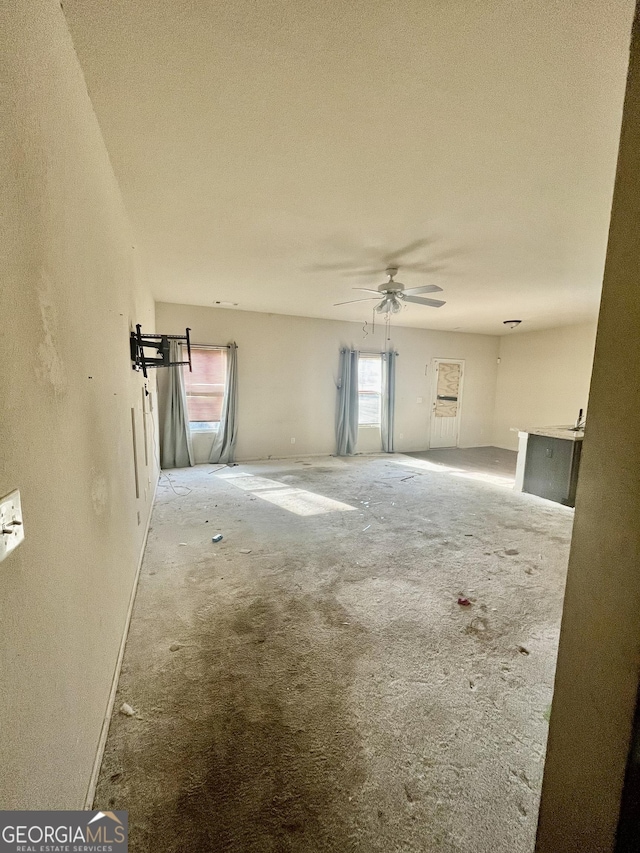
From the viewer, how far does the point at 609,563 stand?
0.62 metres

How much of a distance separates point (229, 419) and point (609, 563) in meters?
5.63

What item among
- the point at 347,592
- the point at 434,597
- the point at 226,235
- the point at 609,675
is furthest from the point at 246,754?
the point at 226,235

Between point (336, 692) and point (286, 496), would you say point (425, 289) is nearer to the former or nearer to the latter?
point (286, 496)

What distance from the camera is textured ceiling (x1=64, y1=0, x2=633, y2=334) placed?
1.19m

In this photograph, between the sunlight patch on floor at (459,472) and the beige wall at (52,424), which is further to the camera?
the sunlight patch on floor at (459,472)

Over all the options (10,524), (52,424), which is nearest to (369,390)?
(52,424)

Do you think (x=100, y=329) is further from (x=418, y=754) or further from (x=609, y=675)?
(x=418, y=754)

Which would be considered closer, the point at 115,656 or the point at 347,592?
the point at 115,656

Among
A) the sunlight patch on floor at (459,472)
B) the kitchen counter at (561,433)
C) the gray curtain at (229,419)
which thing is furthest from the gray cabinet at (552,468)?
the gray curtain at (229,419)

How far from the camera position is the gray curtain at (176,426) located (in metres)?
5.39

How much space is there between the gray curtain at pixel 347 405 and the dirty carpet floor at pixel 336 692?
3.69 meters

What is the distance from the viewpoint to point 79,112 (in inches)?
53.8

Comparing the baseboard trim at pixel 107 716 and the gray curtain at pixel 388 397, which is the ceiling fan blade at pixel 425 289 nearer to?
the gray curtain at pixel 388 397

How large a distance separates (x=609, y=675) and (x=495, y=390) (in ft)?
28.4
